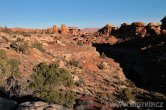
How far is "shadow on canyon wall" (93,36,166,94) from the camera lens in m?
42.8

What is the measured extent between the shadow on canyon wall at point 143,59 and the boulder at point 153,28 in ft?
13.1

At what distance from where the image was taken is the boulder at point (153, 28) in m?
69.0

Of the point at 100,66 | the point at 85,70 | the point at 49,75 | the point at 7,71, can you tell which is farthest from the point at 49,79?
the point at 100,66

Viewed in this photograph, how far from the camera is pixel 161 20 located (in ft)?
248

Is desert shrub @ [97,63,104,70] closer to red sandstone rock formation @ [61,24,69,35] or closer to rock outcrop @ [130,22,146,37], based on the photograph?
rock outcrop @ [130,22,146,37]

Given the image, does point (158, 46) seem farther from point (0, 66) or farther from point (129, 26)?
point (0, 66)

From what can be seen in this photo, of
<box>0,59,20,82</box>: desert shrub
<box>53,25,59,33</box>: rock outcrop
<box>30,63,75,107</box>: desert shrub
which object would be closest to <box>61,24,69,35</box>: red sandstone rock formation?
<box>53,25,59,33</box>: rock outcrop

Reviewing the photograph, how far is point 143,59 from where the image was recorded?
5425 centimetres

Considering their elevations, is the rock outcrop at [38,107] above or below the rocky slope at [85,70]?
above

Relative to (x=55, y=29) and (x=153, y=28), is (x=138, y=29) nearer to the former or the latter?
(x=153, y=28)

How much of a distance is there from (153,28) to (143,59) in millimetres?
19601

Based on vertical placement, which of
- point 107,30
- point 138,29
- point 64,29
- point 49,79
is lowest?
point 49,79

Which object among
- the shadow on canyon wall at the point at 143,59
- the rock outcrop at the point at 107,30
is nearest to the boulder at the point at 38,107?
the shadow on canyon wall at the point at 143,59

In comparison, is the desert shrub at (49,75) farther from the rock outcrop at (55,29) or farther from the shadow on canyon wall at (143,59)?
the rock outcrop at (55,29)
